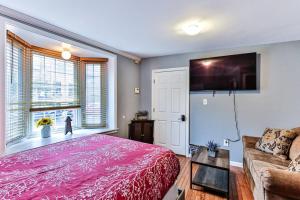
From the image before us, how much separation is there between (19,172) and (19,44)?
2.00m

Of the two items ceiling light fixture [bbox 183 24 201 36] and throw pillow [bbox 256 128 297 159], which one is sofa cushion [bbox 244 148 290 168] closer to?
throw pillow [bbox 256 128 297 159]

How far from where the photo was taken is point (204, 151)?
2852mm

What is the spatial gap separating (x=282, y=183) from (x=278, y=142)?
1318 millimetres

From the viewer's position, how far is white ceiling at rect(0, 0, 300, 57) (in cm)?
179

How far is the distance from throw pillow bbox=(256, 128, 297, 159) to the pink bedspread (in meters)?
1.62

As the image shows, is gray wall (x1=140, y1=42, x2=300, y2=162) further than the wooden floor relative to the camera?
Yes

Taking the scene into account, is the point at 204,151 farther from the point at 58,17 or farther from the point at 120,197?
the point at 58,17

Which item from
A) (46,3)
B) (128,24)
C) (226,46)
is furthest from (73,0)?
(226,46)

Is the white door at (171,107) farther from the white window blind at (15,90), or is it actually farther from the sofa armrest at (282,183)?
the white window blind at (15,90)

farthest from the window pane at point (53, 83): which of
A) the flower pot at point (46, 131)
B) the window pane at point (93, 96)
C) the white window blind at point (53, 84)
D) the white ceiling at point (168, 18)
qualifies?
the white ceiling at point (168, 18)

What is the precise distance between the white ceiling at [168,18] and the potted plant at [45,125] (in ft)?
5.10

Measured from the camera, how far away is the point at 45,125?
2.79 meters

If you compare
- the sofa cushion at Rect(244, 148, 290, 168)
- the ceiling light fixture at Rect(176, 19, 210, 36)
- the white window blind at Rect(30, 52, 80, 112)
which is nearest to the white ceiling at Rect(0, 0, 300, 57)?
the ceiling light fixture at Rect(176, 19, 210, 36)

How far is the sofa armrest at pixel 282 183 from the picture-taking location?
1.36 meters
